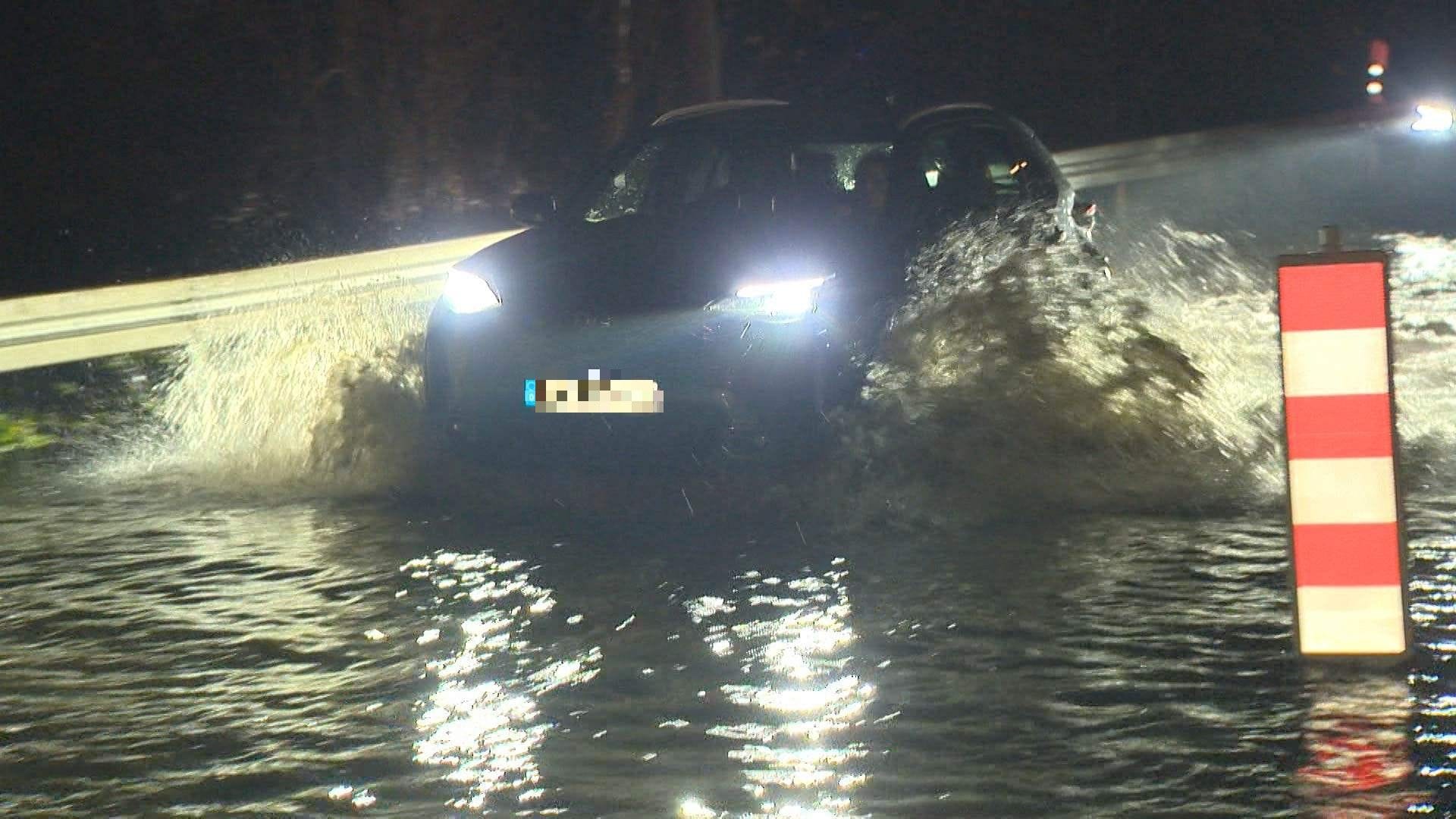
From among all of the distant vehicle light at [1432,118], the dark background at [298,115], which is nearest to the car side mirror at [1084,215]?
the dark background at [298,115]

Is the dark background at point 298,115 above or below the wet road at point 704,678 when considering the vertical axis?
above

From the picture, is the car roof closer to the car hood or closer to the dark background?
the car hood

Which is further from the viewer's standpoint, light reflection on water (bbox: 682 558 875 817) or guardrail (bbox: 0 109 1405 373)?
guardrail (bbox: 0 109 1405 373)

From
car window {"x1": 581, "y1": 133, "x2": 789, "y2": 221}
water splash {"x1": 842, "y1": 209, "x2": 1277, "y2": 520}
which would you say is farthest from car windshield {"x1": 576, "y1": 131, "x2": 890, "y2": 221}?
water splash {"x1": 842, "y1": 209, "x2": 1277, "y2": 520}

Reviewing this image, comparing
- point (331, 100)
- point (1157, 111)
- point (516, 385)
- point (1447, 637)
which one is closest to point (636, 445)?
point (516, 385)

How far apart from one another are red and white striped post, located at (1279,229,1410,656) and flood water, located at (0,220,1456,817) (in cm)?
31

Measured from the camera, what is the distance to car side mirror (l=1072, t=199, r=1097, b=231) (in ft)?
40.2

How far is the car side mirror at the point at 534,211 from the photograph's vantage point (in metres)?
10.9

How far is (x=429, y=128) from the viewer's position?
71.8 feet

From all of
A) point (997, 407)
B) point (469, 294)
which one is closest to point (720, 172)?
point (469, 294)

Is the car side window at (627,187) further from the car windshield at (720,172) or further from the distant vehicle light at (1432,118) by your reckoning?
the distant vehicle light at (1432,118)

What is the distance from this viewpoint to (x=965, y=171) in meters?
11.5

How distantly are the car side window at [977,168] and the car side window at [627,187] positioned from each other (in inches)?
56.9

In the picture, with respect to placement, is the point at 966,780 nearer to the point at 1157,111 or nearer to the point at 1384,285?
the point at 1384,285
